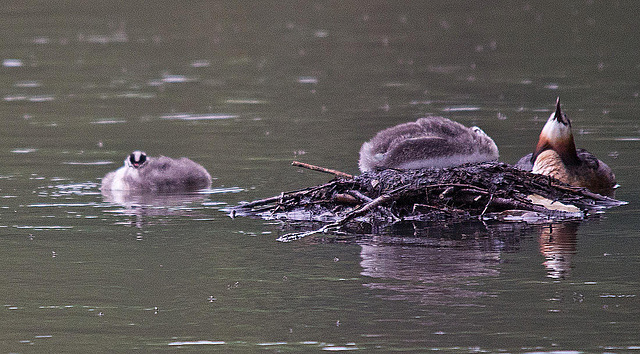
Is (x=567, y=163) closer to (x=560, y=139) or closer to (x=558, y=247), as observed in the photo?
(x=560, y=139)

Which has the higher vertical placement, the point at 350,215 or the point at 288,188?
the point at 288,188

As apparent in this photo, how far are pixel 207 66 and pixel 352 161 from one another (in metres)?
13.2

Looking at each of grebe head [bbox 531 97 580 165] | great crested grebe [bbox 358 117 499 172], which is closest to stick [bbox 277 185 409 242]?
great crested grebe [bbox 358 117 499 172]

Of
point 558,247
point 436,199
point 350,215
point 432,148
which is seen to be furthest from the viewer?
point 432,148

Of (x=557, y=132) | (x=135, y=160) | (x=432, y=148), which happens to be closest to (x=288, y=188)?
(x=432, y=148)

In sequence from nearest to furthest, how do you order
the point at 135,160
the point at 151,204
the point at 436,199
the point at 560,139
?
the point at 436,199 < the point at 560,139 < the point at 151,204 < the point at 135,160

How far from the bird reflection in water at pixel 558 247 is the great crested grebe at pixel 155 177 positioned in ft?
14.6

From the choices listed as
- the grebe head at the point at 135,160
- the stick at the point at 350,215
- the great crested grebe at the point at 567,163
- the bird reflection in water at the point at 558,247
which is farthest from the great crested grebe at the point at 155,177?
the bird reflection in water at the point at 558,247

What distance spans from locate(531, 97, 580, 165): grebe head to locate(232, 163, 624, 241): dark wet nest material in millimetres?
957

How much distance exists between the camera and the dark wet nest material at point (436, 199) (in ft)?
35.1

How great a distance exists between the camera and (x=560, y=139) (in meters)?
12.3

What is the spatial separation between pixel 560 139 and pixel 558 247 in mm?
2922

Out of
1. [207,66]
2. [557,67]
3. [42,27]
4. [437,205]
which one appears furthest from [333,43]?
[437,205]

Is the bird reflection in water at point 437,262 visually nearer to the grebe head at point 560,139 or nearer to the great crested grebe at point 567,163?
the great crested grebe at point 567,163
